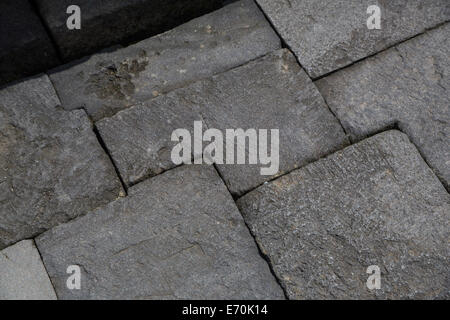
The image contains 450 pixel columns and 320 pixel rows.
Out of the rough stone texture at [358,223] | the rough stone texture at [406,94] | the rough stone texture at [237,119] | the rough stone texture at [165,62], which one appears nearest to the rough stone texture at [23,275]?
the rough stone texture at [237,119]

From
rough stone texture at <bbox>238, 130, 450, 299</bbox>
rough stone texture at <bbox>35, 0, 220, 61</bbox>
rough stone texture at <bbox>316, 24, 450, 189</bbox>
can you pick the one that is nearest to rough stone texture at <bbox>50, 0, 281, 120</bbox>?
rough stone texture at <bbox>35, 0, 220, 61</bbox>

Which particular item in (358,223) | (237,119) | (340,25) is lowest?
(358,223)

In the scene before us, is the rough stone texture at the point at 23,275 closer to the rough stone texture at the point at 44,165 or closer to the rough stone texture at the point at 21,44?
the rough stone texture at the point at 44,165

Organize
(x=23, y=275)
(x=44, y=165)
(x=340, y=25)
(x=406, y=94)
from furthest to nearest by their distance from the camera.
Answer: (x=340, y=25)
(x=406, y=94)
(x=44, y=165)
(x=23, y=275)

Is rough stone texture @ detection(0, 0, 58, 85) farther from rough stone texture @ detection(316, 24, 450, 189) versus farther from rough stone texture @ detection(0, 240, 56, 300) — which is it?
rough stone texture @ detection(316, 24, 450, 189)

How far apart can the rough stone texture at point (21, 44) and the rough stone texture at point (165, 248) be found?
40.0 inches

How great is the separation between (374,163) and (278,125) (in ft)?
1.81

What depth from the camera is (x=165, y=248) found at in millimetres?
2904

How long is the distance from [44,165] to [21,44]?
73 cm

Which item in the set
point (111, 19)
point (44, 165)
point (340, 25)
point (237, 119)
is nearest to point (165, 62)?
point (111, 19)

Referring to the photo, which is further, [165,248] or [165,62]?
[165,62]

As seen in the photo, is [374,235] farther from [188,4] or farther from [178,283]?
[188,4]

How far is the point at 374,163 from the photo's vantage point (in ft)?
10.2

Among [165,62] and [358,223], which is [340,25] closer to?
[165,62]
